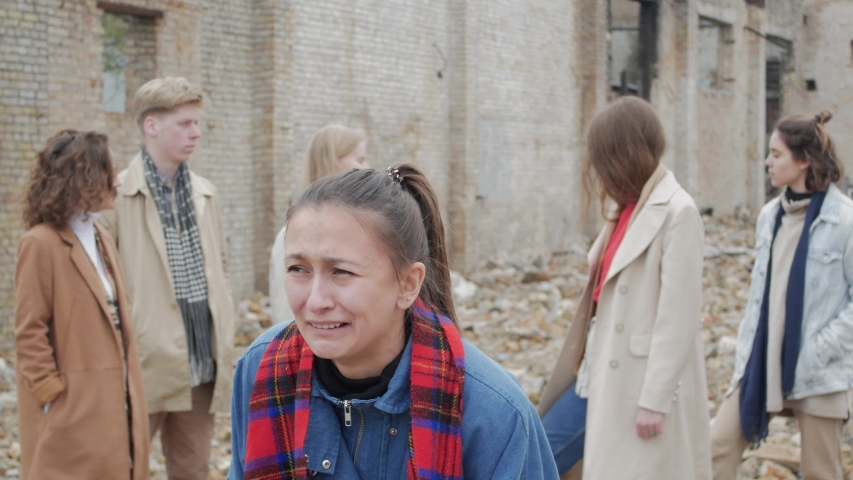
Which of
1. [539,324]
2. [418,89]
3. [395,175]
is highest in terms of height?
[418,89]

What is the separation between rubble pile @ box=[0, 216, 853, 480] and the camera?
218 inches

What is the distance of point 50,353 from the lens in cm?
328

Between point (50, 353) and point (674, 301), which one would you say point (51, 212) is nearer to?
point (50, 353)

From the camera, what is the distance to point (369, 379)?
179 cm

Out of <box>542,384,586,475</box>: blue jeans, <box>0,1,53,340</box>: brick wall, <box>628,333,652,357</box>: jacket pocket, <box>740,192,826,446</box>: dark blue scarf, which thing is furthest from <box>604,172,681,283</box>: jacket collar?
<box>0,1,53,340</box>: brick wall

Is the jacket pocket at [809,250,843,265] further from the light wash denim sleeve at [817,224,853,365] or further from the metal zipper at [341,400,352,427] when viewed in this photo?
the metal zipper at [341,400,352,427]

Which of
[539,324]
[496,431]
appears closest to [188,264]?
[496,431]

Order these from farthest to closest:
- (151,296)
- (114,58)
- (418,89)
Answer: (418,89), (114,58), (151,296)

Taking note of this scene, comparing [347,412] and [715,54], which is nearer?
[347,412]

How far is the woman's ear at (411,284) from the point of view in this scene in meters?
1.81

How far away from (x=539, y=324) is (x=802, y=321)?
619cm

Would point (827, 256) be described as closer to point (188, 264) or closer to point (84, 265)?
point (188, 264)

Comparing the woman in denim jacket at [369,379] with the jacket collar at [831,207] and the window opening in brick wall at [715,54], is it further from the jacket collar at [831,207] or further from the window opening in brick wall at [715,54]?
the window opening in brick wall at [715,54]

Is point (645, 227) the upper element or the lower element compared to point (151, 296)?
upper
